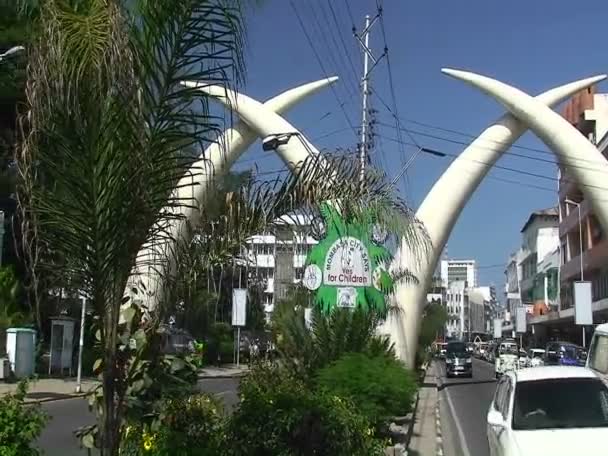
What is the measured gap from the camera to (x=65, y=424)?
1869cm

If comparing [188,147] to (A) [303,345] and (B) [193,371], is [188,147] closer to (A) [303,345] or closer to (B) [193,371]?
(B) [193,371]

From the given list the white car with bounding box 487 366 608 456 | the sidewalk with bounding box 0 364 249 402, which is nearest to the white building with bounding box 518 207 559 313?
the sidewalk with bounding box 0 364 249 402

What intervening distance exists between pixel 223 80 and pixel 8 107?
109ft

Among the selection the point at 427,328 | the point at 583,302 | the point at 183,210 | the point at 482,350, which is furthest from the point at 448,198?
the point at 482,350

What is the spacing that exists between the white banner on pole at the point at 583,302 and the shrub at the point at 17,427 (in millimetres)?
32635

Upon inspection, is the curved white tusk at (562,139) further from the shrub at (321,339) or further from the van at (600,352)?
the shrub at (321,339)

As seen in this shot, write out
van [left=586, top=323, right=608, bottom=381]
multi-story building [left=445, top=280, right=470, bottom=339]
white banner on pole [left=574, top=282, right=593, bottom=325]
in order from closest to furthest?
van [left=586, top=323, right=608, bottom=381] → white banner on pole [left=574, top=282, right=593, bottom=325] → multi-story building [left=445, top=280, right=470, bottom=339]

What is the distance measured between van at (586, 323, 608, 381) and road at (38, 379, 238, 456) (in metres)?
6.91

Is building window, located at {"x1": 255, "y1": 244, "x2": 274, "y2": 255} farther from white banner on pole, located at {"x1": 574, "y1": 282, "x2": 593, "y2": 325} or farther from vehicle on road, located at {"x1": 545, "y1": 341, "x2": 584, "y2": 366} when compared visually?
white banner on pole, located at {"x1": 574, "y1": 282, "x2": 593, "y2": 325}

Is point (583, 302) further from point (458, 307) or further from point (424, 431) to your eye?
point (458, 307)

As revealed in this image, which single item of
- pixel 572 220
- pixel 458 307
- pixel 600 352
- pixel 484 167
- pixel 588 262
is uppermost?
pixel 572 220

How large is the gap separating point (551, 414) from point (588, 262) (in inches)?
2422

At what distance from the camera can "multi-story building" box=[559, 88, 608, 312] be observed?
213 ft

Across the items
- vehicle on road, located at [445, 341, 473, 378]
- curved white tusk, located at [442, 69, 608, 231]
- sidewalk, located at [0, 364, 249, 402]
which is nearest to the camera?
sidewalk, located at [0, 364, 249, 402]
